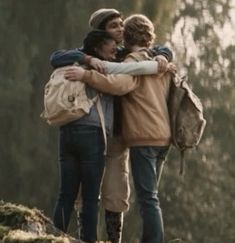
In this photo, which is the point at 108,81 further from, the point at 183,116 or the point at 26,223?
the point at 26,223

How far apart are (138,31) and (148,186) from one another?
0.90 meters

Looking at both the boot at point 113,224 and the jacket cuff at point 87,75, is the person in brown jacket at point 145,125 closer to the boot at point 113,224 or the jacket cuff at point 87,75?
the jacket cuff at point 87,75

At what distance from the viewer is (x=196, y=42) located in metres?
27.8

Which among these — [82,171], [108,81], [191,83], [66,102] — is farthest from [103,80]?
[191,83]

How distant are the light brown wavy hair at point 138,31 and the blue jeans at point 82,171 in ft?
1.92

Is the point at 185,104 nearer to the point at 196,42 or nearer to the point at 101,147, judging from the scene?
the point at 101,147

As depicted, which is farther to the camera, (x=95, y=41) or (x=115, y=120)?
(x=115, y=120)

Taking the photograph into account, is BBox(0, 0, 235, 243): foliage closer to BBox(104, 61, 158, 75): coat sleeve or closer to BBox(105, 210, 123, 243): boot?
BBox(105, 210, 123, 243): boot

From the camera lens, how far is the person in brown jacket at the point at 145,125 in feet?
22.2

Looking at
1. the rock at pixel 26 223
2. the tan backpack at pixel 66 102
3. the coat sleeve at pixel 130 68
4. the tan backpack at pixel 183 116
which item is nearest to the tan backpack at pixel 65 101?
the tan backpack at pixel 66 102

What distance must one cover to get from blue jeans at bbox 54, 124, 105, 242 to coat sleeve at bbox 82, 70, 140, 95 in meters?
0.23

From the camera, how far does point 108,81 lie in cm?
668

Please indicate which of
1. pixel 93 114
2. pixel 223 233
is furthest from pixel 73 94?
pixel 223 233

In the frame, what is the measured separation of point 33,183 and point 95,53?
13903 millimetres
